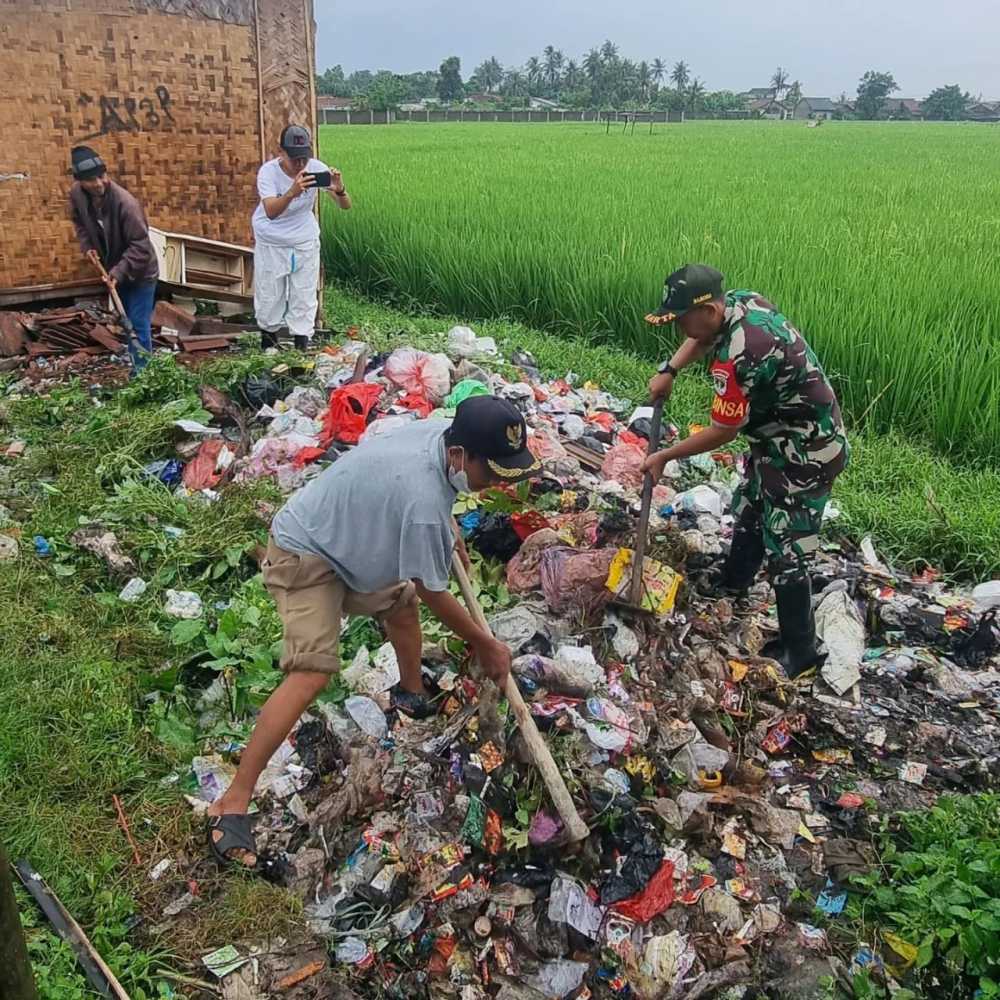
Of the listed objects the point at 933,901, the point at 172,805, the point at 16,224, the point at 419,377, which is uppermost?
the point at 16,224

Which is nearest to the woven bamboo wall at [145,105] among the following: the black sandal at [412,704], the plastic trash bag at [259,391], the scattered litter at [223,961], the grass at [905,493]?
the grass at [905,493]

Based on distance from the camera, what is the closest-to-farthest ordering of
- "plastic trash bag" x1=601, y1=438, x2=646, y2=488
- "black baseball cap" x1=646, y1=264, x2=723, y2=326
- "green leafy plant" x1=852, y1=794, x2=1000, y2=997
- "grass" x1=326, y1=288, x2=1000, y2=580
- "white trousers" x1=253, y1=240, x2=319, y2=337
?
"green leafy plant" x1=852, y1=794, x2=1000, y2=997 < "black baseball cap" x1=646, y1=264, x2=723, y2=326 < "grass" x1=326, y1=288, x2=1000, y2=580 < "plastic trash bag" x1=601, y1=438, x2=646, y2=488 < "white trousers" x1=253, y1=240, x2=319, y2=337

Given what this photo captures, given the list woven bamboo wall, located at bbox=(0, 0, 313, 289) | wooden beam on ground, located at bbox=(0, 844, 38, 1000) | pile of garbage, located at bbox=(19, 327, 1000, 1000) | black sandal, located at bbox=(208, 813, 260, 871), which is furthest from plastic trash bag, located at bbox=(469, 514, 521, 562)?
woven bamboo wall, located at bbox=(0, 0, 313, 289)

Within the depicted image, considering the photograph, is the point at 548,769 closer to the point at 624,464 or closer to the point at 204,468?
the point at 624,464

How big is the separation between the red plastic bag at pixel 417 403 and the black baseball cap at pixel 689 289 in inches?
85.0

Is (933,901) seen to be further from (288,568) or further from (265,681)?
(265,681)

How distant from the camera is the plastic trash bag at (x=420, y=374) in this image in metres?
5.20

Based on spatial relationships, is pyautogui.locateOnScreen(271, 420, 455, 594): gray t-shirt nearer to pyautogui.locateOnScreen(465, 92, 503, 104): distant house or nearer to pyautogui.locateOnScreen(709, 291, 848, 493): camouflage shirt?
pyautogui.locateOnScreen(709, 291, 848, 493): camouflage shirt

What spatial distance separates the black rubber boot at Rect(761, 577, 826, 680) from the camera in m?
3.35

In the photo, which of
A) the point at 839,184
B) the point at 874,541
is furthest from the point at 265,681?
the point at 839,184

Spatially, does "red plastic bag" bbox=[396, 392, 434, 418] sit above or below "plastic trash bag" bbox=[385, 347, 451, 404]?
below

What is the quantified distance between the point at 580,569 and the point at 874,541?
1795mm

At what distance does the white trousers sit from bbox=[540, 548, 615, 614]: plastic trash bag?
3.80 metres

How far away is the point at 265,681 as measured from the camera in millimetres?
3172
